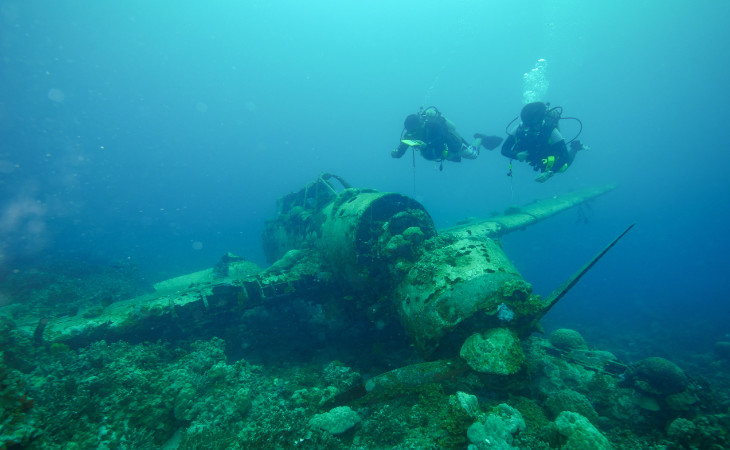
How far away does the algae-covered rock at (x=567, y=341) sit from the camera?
6008 mm

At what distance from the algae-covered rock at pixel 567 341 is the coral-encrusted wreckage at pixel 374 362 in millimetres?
56

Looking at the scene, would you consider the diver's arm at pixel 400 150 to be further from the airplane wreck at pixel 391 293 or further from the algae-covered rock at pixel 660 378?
the algae-covered rock at pixel 660 378

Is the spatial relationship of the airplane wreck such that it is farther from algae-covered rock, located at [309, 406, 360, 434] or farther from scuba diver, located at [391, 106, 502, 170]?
scuba diver, located at [391, 106, 502, 170]

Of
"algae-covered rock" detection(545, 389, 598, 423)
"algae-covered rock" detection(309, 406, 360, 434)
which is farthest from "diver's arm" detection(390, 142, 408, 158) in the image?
"algae-covered rock" detection(309, 406, 360, 434)

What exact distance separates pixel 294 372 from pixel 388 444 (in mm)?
2357

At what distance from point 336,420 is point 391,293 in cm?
229

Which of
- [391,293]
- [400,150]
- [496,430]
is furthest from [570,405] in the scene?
[400,150]

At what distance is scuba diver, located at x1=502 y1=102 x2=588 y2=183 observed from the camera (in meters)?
7.19

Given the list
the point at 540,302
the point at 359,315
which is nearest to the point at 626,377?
the point at 540,302

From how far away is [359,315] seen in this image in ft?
19.4

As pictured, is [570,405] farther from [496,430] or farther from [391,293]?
[391,293]

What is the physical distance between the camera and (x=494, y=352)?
3.47m

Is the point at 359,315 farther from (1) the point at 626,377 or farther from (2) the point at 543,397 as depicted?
(1) the point at 626,377

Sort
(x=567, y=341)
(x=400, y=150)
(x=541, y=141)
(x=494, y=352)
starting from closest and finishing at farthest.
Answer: (x=494, y=352) < (x=567, y=341) < (x=541, y=141) < (x=400, y=150)
